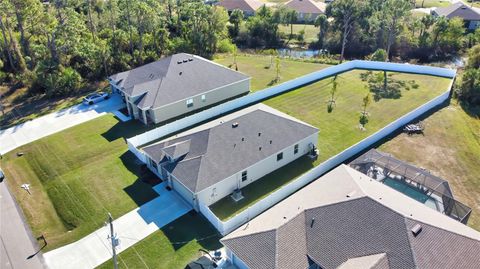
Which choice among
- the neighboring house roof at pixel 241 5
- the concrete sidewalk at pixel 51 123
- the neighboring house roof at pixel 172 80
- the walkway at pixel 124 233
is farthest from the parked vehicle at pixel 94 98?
the neighboring house roof at pixel 241 5

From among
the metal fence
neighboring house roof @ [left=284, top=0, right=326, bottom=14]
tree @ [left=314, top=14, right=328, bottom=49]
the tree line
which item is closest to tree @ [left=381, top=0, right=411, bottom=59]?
the metal fence

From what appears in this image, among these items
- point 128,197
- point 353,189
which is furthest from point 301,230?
point 128,197

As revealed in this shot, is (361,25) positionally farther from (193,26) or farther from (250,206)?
(250,206)

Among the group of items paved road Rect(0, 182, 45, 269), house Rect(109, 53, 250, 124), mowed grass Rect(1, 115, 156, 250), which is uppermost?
house Rect(109, 53, 250, 124)

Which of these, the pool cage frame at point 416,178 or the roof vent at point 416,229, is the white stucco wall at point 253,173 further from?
the roof vent at point 416,229

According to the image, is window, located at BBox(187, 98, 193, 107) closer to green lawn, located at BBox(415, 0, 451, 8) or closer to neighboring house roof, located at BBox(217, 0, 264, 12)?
neighboring house roof, located at BBox(217, 0, 264, 12)

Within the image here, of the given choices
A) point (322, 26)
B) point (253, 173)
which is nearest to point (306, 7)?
point (322, 26)
